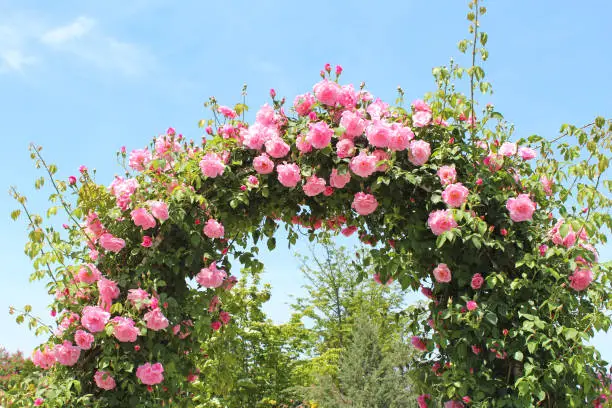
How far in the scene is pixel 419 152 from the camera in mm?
3686

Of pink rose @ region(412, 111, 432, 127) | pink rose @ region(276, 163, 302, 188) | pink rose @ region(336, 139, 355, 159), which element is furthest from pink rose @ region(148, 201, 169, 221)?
pink rose @ region(412, 111, 432, 127)

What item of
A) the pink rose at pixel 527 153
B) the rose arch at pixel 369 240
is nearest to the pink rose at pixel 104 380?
the rose arch at pixel 369 240

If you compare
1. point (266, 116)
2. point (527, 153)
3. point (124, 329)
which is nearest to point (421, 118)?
point (527, 153)

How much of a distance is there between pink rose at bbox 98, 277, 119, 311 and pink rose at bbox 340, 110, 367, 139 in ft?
6.03

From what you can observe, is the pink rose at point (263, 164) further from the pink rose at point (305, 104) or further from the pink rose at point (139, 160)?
the pink rose at point (139, 160)

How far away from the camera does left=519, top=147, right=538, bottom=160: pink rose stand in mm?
3805

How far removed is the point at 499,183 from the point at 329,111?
4.09ft

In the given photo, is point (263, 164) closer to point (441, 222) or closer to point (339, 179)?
point (339, 179)

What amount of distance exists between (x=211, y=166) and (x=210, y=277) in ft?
2.44

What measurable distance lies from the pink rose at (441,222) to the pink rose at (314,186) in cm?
77

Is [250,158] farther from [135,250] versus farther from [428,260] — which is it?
[428,260]

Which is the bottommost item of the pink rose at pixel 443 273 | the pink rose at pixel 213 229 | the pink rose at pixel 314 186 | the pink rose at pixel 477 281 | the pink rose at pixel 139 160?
the pink rose at pixel 477 281

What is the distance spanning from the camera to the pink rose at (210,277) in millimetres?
3773

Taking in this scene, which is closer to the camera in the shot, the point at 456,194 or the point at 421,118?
the point at 456,194
